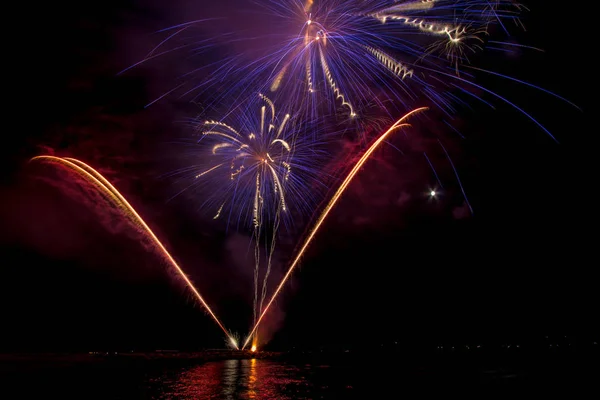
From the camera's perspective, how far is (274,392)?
11.0m

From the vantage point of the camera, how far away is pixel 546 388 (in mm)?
13648

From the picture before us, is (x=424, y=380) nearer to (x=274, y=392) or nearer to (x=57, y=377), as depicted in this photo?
(x=274, y=392)

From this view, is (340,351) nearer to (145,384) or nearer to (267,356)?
(267,356)

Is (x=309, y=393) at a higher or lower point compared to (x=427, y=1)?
lower

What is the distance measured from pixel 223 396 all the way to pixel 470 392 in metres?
7.59

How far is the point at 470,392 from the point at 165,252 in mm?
13534

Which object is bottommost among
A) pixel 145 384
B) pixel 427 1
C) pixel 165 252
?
pixel 145 384

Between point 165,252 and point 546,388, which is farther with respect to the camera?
point 165,252

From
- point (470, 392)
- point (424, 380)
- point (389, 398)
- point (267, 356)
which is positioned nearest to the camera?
point (389, 398)

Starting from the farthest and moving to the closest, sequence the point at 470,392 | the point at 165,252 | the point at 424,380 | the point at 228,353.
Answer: the point at 228,353
the point at 165,252
the point at 424,380
the point at 470,392

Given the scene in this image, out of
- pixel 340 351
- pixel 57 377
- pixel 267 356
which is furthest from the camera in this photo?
pixel 340 351

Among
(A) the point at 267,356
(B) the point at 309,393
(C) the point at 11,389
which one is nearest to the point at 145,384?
(C) the point at 11,389

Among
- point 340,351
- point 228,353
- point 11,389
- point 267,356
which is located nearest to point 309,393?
point 11,389

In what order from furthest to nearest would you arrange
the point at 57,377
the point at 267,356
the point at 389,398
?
the point at 267,356, the point at 57,377, the point at 389,398
